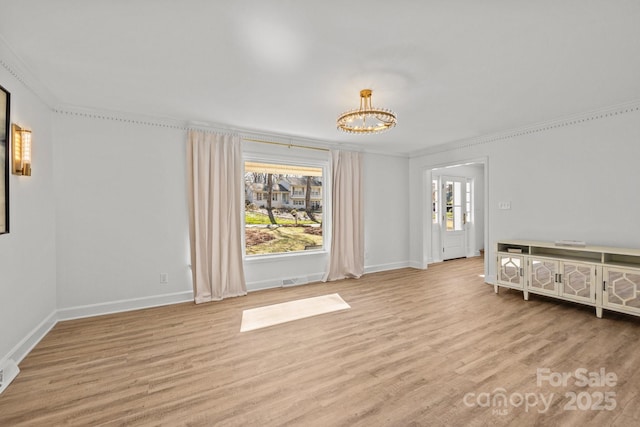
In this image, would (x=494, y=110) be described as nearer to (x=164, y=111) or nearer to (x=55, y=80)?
Result: (x=164, y=111)

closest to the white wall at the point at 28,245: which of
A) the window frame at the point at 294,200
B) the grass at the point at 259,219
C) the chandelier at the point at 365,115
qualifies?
the window frame at the point at 294,200

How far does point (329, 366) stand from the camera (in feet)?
7.59

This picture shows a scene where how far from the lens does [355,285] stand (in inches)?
188

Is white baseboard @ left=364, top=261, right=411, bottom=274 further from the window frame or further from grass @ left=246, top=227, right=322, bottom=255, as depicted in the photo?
grass @ left=246, top=227, right=322, bottom=255

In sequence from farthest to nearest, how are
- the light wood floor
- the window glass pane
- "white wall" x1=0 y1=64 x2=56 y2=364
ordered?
the window glass pane, "white wall" x1=0 y1=64 x2=56 y2=364, the light wood floor

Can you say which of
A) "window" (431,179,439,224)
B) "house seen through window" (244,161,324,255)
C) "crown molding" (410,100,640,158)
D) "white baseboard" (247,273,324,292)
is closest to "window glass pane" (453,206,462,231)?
"window" (431,179,439,224)

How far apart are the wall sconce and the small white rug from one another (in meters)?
2.45

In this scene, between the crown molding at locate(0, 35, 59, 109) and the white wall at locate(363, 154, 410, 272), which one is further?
the white wall at locate(363, 154, 410, 272)

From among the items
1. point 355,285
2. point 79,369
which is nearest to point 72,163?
point 79,369

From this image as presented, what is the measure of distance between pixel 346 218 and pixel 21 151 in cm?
421

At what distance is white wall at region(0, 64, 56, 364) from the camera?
90.4 inches

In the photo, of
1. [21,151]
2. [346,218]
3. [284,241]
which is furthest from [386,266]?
[21,151]

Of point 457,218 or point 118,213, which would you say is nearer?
point 118,213

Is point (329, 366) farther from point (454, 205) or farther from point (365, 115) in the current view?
point (454, 205)
